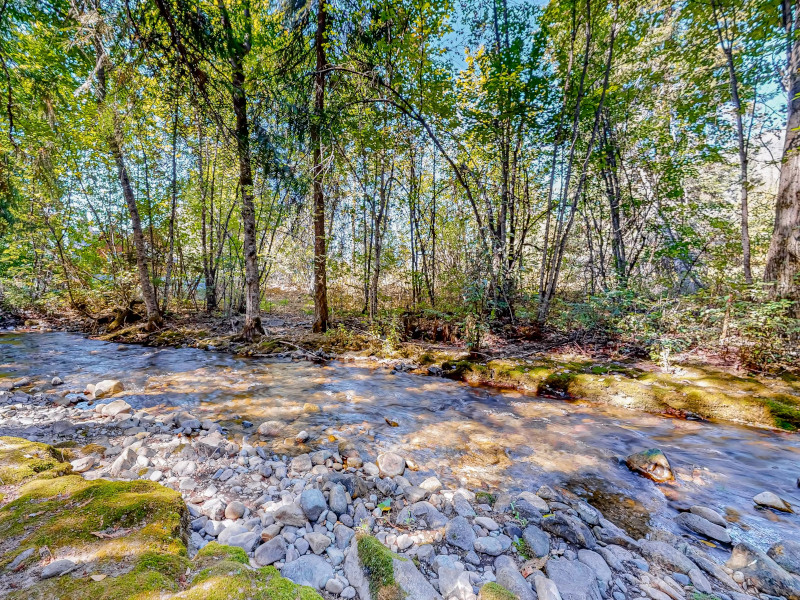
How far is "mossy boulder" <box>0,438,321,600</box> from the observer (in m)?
1.21

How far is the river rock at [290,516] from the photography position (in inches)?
83.0

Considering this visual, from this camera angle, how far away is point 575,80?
27.5ft

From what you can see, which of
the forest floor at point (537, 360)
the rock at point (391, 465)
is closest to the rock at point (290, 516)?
the rock at point (391, 465)

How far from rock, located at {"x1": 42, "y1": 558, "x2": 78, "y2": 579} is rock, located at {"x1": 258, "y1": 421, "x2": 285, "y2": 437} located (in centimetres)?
240

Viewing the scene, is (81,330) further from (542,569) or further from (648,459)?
(648,459)

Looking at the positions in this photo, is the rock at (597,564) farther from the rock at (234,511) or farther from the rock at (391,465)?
the rock at (234,511)

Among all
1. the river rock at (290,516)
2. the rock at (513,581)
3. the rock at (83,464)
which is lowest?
the rock at (513,581)

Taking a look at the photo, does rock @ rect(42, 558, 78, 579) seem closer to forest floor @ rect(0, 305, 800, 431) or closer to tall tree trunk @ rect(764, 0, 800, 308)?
forest floor @ rect(0, 305, 800, 431)

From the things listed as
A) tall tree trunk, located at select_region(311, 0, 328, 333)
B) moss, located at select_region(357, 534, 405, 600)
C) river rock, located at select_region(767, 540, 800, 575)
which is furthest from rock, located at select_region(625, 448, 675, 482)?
tall tree trunk, located at select_region(311, 0, 328, 333)

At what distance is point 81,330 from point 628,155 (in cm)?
1982

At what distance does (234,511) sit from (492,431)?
3153 millimetres

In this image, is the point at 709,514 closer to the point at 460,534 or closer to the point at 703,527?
the point at 703,527

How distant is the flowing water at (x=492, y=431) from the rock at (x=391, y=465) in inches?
13.3

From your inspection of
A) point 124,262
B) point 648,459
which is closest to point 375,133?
point 648,459
